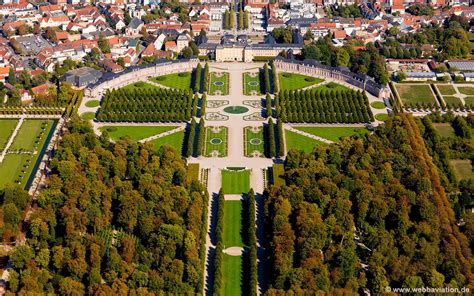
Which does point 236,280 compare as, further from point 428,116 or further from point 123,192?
point 428,116

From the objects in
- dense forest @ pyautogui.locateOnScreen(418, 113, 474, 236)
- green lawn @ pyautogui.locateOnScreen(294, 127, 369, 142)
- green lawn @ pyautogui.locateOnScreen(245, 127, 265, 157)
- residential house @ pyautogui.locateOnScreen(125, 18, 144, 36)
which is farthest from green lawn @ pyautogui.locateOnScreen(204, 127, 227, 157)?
residential house @ pyautogui.locateOnScreen(125, 18, 144, 36)

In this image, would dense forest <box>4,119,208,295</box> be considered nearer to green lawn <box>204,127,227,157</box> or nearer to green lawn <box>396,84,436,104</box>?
green lawn <box>204,127,227,157</box>

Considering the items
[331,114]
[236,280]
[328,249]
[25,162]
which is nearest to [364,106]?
[331,114]

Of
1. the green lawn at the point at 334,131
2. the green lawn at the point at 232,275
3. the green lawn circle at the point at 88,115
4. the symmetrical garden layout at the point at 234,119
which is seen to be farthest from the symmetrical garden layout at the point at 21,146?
the green lawn at the point at 334,131

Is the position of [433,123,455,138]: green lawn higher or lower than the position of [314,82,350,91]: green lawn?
lower

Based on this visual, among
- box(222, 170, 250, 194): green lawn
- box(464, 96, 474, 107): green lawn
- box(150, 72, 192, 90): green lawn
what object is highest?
box(150, 72, 192, 90): green lawn

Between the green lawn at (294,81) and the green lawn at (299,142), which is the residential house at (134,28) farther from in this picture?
the green lawn at (299,142)
